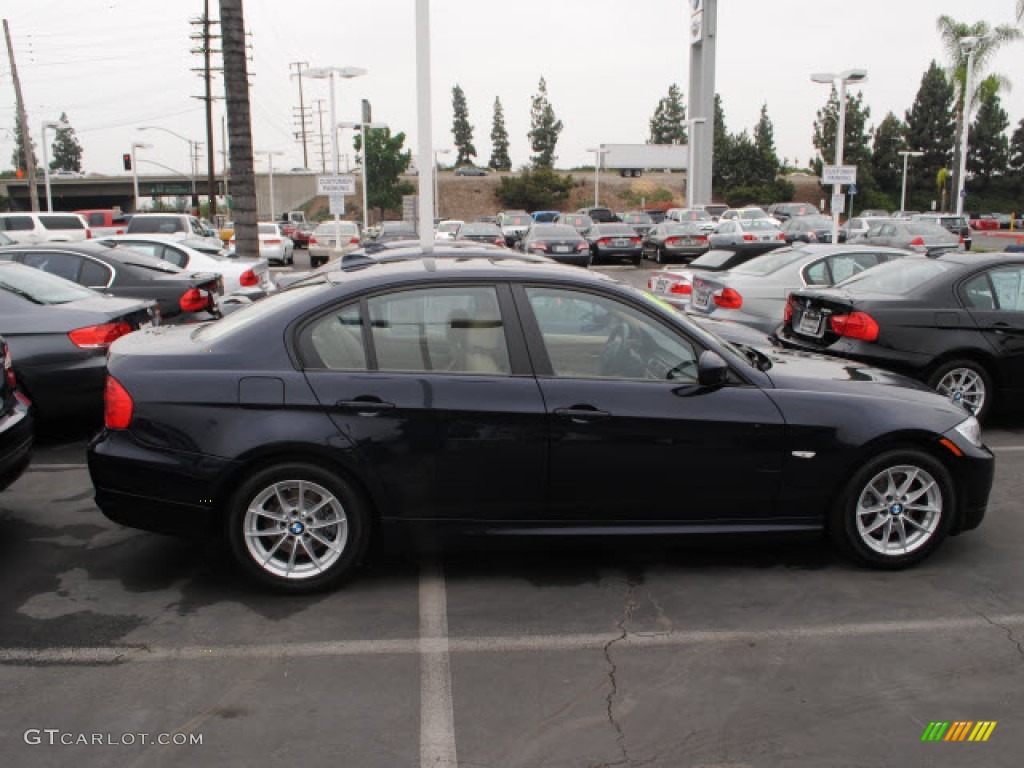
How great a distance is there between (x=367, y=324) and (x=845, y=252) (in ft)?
25.2

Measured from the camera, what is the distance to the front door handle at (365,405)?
430 cm

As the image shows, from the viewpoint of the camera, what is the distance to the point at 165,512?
4375 mm

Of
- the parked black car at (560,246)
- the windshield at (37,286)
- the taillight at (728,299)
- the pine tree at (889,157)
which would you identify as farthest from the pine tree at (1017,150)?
the windshield at (37,286)

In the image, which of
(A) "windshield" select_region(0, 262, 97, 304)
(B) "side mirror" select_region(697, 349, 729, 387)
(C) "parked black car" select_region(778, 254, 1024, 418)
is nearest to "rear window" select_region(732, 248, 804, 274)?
(C) "parked black car" select_region(778, 254, 1024, 418)

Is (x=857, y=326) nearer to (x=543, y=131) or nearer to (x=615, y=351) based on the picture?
(x=615, y=351)

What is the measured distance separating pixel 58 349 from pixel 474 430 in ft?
14.1

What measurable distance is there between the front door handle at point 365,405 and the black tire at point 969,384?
16.7ft

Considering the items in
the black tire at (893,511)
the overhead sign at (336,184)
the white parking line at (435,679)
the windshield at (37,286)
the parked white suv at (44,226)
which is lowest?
the white parking line at (435,679)

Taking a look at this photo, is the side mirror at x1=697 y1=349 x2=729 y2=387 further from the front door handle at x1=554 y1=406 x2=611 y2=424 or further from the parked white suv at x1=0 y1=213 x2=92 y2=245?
the parked white suv at x1=0 y1=213 x2=92 y2=245

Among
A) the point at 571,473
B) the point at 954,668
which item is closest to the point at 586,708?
the point at 571,473

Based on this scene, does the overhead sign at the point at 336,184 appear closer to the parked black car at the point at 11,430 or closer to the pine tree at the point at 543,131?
the parked black car at the point at 11,430

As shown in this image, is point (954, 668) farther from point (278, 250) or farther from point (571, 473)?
point (278, 250)

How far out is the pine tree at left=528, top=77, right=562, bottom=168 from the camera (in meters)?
110

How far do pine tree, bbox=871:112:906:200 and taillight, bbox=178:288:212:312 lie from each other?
84158mm
